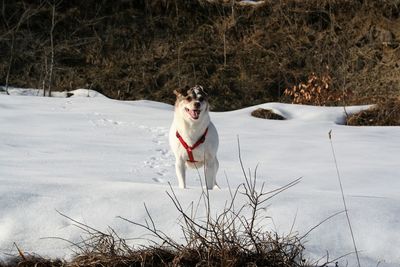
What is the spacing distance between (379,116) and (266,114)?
2.42 m

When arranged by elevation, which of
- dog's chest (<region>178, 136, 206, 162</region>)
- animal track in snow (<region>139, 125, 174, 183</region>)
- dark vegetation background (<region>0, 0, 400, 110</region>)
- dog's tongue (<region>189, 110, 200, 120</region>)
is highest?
dark vegetation background (<region>0, 0, 400, 110</region>)

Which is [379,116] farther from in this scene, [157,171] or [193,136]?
[193,136]

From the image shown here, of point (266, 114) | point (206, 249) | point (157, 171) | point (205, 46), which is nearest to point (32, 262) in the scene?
point (206, 249)

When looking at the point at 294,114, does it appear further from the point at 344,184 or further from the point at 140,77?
the point at 140,77

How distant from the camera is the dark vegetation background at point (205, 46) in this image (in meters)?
18.5

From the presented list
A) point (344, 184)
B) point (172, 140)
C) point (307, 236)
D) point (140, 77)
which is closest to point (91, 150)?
point (172, 140)

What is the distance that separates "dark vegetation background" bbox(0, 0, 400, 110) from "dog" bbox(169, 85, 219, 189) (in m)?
12.0

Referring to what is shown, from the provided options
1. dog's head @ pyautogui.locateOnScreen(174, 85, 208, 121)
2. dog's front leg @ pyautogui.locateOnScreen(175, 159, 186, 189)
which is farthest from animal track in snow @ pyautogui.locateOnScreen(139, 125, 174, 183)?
dog's head @ pyautogui.locateOnScreen(174, 85, 208, 121)

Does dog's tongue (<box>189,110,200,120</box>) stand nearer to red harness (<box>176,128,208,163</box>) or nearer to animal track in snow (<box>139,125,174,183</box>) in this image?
red harness (<box>176,128,208,163</box>)

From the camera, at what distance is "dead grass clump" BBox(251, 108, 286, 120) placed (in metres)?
11.9

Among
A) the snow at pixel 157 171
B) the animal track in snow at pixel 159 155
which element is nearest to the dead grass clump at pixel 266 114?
the snow at pixel 157 171

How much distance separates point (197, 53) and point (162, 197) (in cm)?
1659

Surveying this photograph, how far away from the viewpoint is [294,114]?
475 inches

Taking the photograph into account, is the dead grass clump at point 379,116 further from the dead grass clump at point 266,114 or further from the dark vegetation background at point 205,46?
the dark vegetation background at point 205,46
